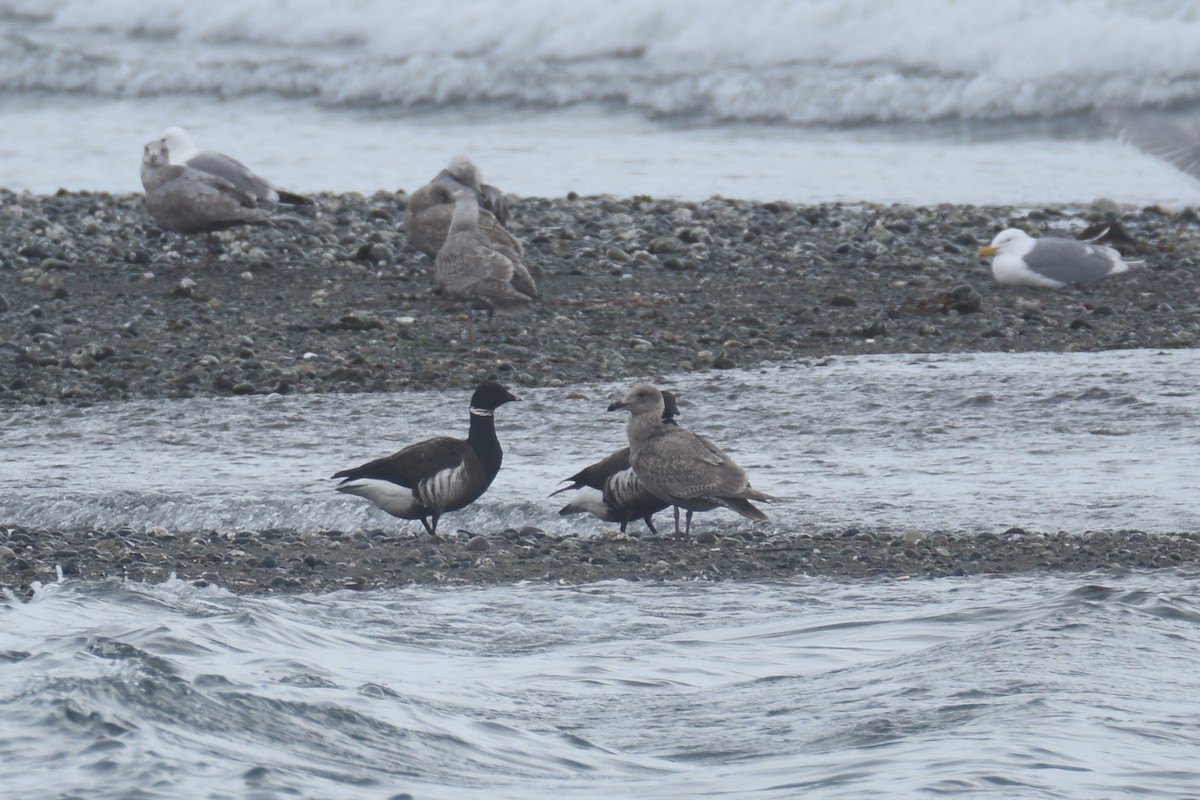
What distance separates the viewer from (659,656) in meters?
5.71

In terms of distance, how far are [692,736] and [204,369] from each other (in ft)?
19.2

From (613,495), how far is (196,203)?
6.10 m

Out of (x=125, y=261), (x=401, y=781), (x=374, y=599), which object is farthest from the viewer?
(x=125, y=261)

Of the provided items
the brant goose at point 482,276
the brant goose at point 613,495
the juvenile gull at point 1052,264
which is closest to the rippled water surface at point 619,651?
the brant goose at point 613,495

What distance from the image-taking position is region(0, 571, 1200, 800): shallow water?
4.60 meters

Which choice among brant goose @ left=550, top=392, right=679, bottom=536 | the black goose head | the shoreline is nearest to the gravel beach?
the shoreline

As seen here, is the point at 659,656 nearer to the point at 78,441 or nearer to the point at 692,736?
the point at 692,736

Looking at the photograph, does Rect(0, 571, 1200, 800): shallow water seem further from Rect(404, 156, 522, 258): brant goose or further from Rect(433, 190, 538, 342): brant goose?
Rect(404, 156, 522, 258): brant goose

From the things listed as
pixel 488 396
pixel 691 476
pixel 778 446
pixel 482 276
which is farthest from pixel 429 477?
pixel 482 276

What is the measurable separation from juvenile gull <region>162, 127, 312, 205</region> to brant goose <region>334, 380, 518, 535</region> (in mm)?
6044

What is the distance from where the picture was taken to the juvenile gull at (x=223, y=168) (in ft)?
44.1

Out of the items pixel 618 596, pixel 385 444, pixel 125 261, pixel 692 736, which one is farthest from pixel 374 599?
pixel 125 261

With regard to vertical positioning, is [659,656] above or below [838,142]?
below

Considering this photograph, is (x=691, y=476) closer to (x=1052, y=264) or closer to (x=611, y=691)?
(x=611, y=691)
